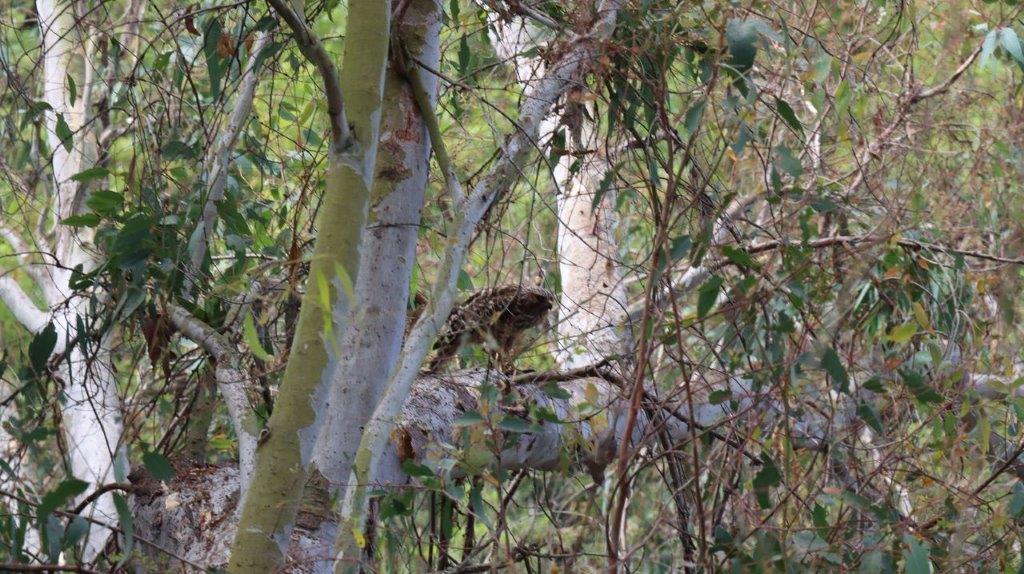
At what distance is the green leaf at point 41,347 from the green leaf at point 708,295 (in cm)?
139

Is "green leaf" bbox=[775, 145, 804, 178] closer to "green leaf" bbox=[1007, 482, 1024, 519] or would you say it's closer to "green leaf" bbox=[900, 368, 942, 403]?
"green leaf" bbox=[900, 368, 942, 403]

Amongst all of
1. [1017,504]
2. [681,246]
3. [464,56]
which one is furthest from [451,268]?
[1017,504]

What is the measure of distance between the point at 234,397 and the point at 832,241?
147 cm

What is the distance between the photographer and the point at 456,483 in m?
2.25

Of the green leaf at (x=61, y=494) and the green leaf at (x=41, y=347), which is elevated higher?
the green leaf at (x=41, y=347)

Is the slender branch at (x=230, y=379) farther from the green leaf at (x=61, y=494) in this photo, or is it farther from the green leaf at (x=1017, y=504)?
the green leaf at (x=1017, y=504)

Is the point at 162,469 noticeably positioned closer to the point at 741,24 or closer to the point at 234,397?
the point at 234,397

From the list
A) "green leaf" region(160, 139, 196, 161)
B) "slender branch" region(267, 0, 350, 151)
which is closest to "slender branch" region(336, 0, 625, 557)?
"slender branch" region(267, 0, 350, 151)

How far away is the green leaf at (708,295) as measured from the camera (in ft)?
5.89

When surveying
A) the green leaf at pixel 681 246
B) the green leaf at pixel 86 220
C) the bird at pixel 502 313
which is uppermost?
the bird at pixel 502 313

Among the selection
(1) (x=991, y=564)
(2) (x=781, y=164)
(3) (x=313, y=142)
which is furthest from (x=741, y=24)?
(3) (x=313, y=142)

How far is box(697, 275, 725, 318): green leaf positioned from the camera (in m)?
1.80

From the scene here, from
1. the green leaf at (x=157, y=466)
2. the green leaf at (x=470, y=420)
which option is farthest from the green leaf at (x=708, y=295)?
the green leaf at (x=157, y=466)

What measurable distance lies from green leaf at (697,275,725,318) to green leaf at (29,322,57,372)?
1389mm
